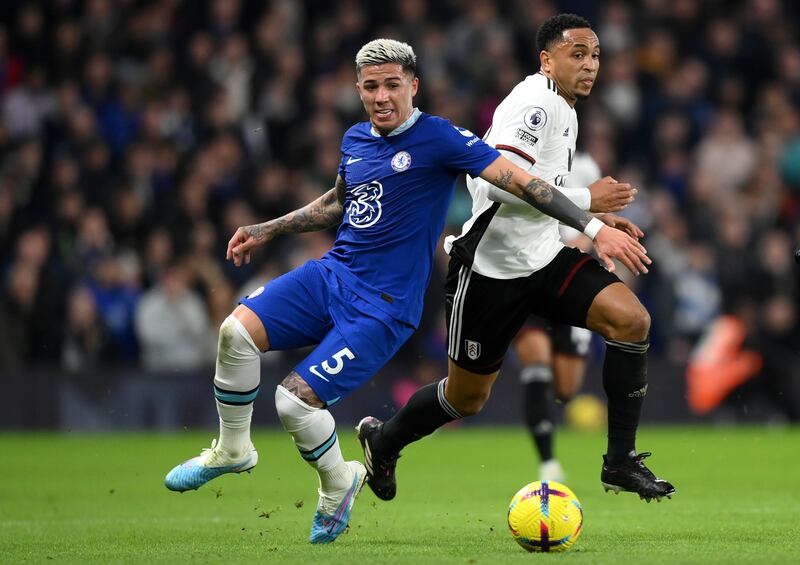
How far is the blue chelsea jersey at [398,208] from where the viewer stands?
7398 mm

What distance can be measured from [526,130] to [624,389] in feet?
4.76

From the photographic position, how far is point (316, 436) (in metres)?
7.35

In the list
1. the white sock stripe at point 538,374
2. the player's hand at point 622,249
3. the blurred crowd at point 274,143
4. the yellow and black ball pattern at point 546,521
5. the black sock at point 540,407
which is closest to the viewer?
the player's hand at point 622,249

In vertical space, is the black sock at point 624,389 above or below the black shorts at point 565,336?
above

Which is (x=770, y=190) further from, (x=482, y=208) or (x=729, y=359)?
(x=482, y=208)

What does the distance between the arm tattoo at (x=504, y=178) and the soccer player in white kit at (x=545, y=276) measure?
0.33 meters

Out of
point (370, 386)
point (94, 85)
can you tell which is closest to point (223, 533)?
point (370, 386)

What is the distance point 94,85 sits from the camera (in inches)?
689

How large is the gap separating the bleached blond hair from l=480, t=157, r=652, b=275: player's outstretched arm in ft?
2.37

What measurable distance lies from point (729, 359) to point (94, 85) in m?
8.18

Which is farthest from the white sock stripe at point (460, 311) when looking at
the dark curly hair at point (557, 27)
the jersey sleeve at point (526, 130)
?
the dark curly hair at point (557, 27)

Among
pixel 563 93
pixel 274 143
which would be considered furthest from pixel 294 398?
pixel 274 143

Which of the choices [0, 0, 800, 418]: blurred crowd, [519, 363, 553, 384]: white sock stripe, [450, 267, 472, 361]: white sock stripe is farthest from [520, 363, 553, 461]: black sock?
[0, 0, 800, 418]: blurred crowd

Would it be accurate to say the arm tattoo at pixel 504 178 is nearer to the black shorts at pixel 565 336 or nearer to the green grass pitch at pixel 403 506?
the green grass pitch at pixel 403 506
